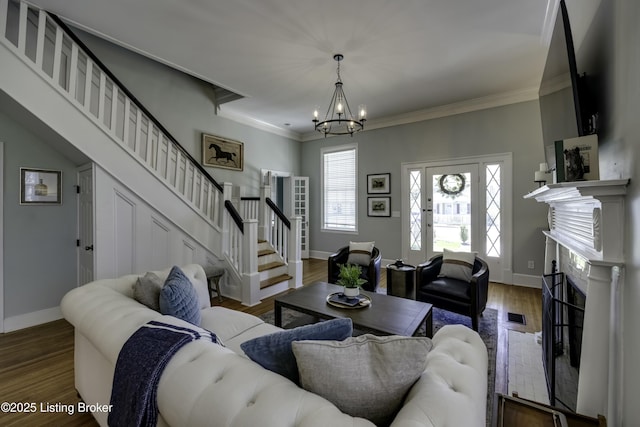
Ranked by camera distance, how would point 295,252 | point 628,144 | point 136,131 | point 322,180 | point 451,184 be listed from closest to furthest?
point 628,144 < point 136,131 < point 295,252 < point 451,184 < point 322,180

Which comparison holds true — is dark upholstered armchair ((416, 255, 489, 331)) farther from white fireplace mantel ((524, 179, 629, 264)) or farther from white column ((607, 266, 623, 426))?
white column ((607, 266, 623, 426))

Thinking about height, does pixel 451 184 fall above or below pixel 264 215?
above

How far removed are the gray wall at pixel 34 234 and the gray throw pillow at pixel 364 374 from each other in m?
3.66

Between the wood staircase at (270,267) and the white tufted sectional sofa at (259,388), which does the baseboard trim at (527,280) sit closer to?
the wood staircase at (270,267)

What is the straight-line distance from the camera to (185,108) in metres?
4.42

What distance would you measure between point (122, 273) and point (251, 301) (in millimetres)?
1494

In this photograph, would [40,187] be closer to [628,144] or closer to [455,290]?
[455,290]

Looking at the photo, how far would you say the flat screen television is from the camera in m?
1.59

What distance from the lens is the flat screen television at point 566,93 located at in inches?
62.7

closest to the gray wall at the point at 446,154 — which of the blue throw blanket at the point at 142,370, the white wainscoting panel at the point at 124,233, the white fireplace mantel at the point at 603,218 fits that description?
the white fireplace mantel at the point at 603,218

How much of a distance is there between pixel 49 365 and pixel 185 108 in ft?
12.1

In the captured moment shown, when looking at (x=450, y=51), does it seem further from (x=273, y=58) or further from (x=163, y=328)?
(x=163, y=328)

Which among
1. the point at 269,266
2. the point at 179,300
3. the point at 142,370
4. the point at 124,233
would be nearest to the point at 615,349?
the point at 142,370

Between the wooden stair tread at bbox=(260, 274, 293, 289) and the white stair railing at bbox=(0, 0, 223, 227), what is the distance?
108 centimetres
